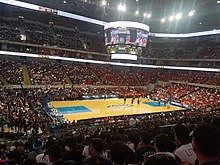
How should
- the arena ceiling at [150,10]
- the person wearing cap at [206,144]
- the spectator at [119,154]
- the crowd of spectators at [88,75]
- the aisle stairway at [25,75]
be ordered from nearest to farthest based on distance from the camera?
1. the person wearing cap at [206,144]
2. the spectator at [119,154]
3. the aisle stairway at [25,75]
4. the crowd of spectators at [88,75]
5. the arena ceiling at [150,10]

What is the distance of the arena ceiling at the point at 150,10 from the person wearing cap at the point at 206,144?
33933 millimetres

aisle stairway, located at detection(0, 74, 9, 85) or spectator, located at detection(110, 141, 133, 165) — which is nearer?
spectator, located at detection(110, 141, 133, 165)

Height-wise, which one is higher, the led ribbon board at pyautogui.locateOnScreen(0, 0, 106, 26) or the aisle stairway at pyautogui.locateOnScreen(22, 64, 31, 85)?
the led ribbon board at pyautogui.locateOnScreen(0, 0, 106, 26)

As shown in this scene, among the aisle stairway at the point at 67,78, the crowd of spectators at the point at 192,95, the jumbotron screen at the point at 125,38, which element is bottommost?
the crowd of spectators at the point at 192,95

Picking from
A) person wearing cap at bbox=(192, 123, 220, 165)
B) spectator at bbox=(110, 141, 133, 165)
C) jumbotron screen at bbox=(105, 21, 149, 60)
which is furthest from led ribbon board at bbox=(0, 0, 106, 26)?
person wearing cap at bbox=(192, 123, 220, 165)

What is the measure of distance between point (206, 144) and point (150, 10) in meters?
40.5

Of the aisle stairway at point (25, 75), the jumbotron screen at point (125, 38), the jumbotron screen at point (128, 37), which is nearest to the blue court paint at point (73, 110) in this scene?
the jumbotron screen at point (125, 38)

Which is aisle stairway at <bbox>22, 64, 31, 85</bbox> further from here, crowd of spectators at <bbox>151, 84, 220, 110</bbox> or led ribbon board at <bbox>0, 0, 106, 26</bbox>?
crowd of spectators at <bbox>151, 84, 220, 110</bbox>

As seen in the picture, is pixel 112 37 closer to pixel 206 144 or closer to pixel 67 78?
pixel 67 78

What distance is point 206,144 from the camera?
192 centimetres

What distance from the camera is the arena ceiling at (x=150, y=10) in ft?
107

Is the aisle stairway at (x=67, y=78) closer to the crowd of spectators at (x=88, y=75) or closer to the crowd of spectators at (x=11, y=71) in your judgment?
the crowd of spectators at (x=88, y=75)

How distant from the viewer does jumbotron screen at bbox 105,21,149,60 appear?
2488 centimetres

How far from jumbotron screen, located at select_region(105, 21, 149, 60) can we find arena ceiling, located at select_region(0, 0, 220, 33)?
32.3 ft
